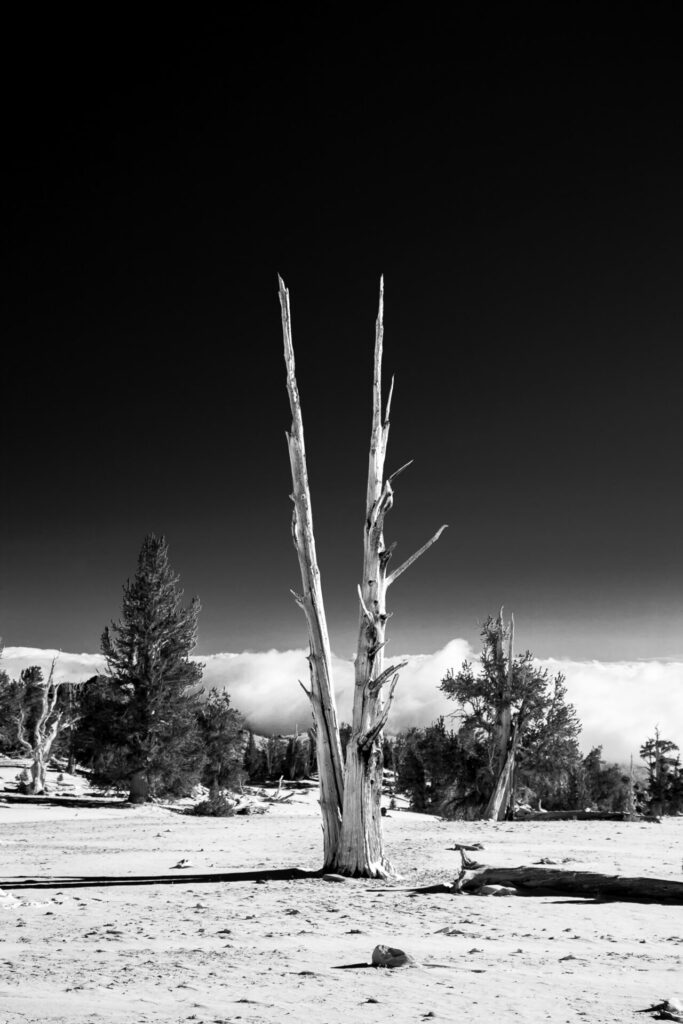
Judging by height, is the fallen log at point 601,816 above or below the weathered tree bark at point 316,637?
below

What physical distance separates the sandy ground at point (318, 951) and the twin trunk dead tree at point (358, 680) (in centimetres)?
92

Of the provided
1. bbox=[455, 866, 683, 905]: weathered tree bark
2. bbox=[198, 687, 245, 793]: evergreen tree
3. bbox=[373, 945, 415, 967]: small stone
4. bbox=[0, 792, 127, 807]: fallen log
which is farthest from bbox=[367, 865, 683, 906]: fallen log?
bbox=[198, 687, 245, 793]: evergreen tree

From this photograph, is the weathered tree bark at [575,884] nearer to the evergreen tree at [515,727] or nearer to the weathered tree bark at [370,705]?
the weathered tree bark at [370,705]

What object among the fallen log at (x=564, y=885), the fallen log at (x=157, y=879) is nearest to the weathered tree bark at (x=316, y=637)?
the fallen log at (x=157, y=879)

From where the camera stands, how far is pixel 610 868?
10398mm

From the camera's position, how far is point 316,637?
445 inches

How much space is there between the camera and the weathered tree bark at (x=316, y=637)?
1080 cm

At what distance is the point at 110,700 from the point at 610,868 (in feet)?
71.2

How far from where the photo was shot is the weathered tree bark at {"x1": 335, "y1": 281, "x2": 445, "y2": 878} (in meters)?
10.3

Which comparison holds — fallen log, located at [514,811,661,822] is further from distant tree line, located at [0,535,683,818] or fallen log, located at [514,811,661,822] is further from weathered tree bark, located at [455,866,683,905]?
weathered tree bark, located at [455,866,683,905]

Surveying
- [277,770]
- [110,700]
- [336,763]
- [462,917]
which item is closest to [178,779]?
[110,700]

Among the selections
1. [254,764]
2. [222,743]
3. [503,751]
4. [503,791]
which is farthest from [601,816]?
[254,764]

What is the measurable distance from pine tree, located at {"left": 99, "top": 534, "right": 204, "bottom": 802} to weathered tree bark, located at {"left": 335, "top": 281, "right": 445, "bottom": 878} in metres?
18.9

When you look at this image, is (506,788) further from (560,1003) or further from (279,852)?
(560,1003)
